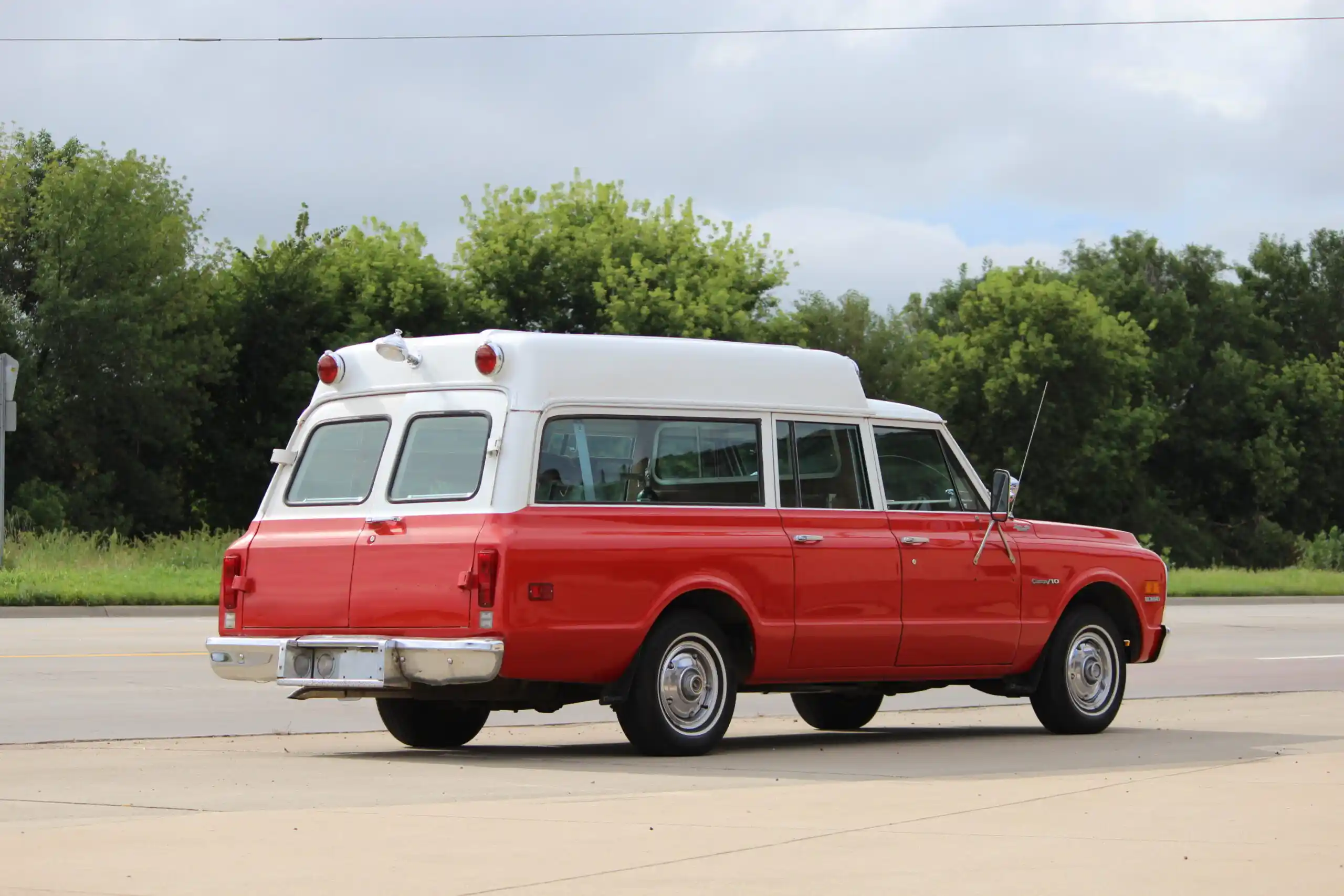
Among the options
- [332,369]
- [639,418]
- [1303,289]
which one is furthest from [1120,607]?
[1303,289]

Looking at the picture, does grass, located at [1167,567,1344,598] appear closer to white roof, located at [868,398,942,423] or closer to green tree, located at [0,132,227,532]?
green tree, located at [0,132,227,532]

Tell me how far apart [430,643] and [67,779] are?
188 centimetres

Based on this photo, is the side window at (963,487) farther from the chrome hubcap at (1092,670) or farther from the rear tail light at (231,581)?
the rear tail light at (231,581)

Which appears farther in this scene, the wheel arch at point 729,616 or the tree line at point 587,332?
the tree line at point 587,332

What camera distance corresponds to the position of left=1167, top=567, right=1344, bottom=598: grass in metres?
38.7

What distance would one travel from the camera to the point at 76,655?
62.1 ft

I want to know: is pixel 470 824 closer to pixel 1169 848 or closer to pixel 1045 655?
pixel 1169 848

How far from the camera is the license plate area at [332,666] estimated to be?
418 inches

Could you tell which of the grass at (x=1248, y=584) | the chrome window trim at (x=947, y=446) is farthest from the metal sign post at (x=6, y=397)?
the grass at (x=1248, y=584)

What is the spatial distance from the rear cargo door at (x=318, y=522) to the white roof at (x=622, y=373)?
0.21 meters

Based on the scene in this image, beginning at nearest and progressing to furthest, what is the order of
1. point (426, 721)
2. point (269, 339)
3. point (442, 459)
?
point (442, 459), point (426, 721), point (269, 339)

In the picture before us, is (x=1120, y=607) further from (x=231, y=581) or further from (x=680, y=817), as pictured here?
(x=680, y=817)

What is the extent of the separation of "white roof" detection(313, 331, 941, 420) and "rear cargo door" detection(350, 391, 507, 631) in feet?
0.54

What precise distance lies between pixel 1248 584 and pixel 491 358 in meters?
33.3
